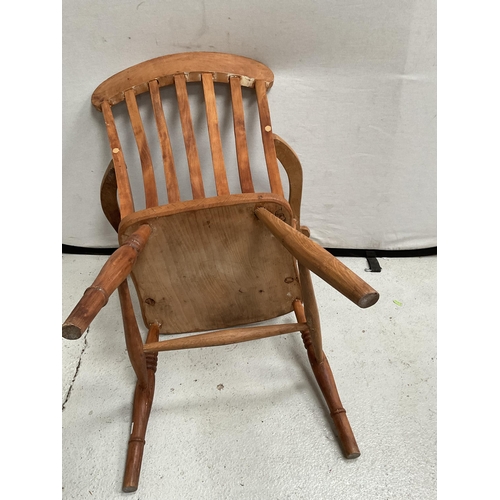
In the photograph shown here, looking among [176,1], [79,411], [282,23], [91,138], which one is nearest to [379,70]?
[282,23]

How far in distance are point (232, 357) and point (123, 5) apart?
1.04 m

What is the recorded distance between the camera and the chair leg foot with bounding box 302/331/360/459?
106 cm

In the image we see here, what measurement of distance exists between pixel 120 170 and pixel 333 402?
0.85m

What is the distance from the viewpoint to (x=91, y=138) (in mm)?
Result: 1272

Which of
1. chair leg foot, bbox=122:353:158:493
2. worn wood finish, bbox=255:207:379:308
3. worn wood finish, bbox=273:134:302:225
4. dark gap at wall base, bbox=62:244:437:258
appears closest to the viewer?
worn wood finish, bbox=255:207:379:308

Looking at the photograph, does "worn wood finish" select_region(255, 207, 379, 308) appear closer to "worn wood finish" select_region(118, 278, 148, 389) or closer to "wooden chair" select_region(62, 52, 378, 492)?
"wooden chair" select_region(62, 52, 378, 492)

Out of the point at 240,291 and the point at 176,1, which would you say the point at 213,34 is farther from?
the point at 240,291

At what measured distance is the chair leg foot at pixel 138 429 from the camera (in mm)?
1019

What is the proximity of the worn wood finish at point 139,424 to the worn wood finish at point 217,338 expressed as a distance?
16 centimetres

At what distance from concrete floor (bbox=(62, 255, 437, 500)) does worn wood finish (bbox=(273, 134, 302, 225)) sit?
406mm

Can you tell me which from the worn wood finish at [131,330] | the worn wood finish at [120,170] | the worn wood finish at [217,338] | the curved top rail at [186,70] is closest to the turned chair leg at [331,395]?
the worn wood finish at [217,338]

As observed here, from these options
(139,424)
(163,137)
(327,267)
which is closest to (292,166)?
(163,137)

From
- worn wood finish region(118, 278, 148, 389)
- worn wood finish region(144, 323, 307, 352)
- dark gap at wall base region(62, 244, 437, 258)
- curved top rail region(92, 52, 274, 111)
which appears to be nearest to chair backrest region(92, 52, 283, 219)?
curved top rail region(92, 52, 274, 111)

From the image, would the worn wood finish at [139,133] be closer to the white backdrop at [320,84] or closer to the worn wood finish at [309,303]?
the white backdrop at [320,84]
